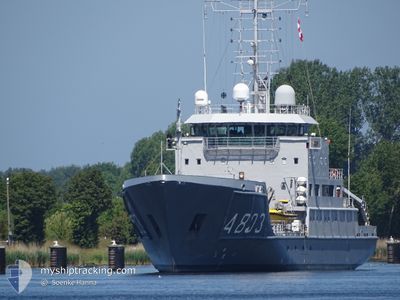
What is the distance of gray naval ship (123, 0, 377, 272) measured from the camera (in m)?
85.8

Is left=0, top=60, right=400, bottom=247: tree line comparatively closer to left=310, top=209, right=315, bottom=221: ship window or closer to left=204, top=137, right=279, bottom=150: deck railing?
left=204, top=137, right=279, bottom=150: deck railing

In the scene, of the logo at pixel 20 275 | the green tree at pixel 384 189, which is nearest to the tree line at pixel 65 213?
the green tree at pixel 384 189

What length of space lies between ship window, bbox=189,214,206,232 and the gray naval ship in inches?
1.7

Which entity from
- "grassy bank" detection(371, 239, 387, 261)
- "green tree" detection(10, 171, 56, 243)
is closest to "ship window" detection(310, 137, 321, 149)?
"green tree" detection(10, 171, 56, 243)

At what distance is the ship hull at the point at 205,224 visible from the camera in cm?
8506

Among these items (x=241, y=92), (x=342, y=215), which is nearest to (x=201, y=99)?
(x=241, y=92)

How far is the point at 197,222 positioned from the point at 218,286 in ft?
18.7

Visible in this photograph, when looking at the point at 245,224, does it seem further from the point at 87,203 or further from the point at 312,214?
the point at 87,203

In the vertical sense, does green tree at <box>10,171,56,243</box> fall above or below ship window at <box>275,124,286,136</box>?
below

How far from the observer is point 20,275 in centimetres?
8975

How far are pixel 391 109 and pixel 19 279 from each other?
8821 cm

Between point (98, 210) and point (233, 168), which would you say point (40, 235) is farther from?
point (233, 168)

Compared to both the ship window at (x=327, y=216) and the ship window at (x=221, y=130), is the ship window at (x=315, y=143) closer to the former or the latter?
the ship window at (x=327, y=216)

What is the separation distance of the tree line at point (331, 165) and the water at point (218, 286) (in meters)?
8.75
